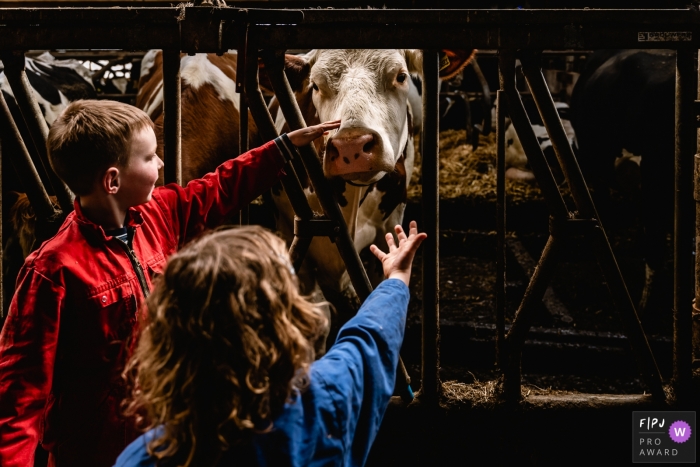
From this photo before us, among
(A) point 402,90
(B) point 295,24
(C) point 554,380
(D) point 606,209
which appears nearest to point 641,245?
(D) point 606,209

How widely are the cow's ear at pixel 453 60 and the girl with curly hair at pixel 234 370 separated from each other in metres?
2.15

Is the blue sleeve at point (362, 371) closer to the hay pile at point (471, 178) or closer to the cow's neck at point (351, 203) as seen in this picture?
the cow's neck at point (351, 203)

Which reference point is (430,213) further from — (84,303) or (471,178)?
(471,178)

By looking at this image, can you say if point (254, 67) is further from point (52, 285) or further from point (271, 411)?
→ point (271, 411)

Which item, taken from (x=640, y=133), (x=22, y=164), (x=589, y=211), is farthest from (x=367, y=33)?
(x=640, y=133)

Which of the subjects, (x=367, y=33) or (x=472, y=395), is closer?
(x=367, y=33)

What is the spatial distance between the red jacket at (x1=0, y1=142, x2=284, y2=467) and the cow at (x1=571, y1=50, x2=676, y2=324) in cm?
425

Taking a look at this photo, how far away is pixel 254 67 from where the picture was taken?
2.18 m

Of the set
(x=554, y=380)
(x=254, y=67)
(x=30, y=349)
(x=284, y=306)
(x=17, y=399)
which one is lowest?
(x=554, y=380)

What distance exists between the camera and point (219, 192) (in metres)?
2.00

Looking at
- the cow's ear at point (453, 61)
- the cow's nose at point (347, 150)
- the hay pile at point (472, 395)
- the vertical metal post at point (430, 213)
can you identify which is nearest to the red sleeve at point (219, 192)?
the vertical metal post at point (430, 213)

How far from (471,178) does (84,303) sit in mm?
6156

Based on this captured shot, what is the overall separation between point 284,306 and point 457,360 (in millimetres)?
3344

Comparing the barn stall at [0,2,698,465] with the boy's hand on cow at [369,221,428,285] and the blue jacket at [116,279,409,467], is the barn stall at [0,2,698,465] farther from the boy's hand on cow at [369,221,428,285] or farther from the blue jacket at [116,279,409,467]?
the blue jacket at [116,279,409,467]
